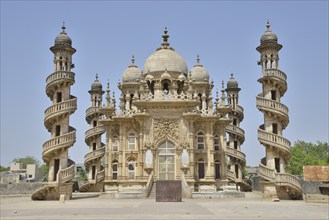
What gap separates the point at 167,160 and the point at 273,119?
984 cm

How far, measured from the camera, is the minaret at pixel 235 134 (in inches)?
1823

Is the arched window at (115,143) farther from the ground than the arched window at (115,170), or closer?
farther from the ground

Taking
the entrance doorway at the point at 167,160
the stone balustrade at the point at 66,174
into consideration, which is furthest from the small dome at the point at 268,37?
the stone balustrade at the point at 66,174

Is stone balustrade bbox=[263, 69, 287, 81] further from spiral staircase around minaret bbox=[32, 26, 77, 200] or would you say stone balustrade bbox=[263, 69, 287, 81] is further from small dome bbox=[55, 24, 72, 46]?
small dome bbox=[55, 24, 72, 46]

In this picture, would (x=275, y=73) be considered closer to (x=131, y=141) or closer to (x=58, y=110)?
(x=131, y=141)

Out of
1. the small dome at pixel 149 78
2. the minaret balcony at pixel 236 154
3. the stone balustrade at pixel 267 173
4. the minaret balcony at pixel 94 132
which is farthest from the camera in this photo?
the minaret balcony at pixel 94 132

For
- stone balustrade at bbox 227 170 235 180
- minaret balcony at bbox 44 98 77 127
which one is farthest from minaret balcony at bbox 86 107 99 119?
stone balustrade at bbox 227 170 235 180

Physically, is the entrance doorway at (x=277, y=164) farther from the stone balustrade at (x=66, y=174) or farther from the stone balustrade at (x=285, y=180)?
the stone balustrade at (x=66, y=174)

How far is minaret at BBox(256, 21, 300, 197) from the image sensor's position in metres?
31.0

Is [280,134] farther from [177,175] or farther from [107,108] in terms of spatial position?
[107,108]

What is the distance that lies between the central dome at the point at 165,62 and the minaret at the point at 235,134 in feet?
31.9

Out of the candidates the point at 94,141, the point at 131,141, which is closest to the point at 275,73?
the point at 131,141

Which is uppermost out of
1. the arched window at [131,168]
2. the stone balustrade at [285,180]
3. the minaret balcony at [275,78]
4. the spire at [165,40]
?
the spire at [165,40]

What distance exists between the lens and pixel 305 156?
207 feet
